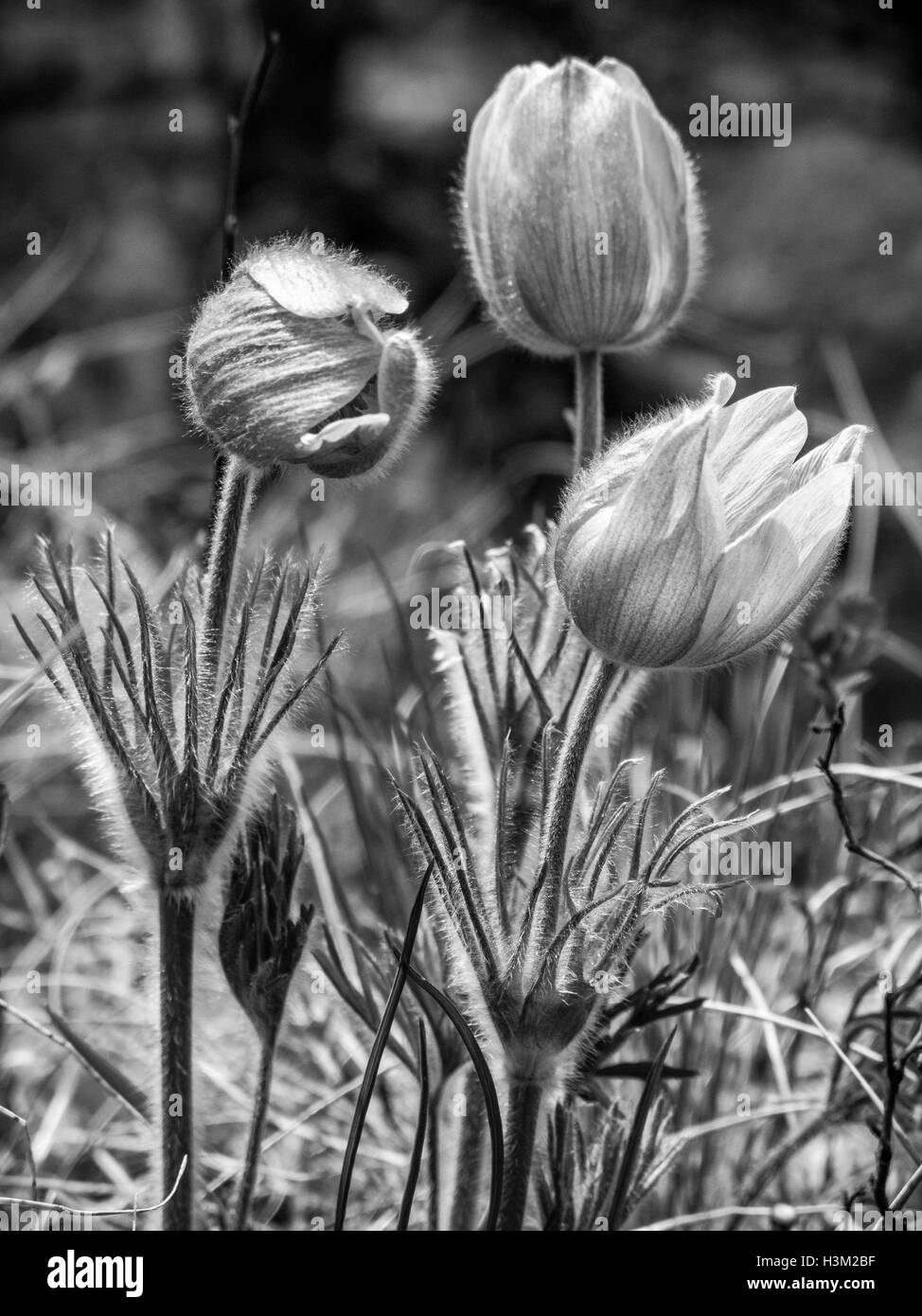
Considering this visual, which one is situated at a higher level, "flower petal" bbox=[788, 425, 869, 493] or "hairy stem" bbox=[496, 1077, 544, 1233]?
"flower petal" bbox=[788, 425, 869, 493]

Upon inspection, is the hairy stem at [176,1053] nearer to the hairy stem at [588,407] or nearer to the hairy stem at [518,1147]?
the hairy stem at [518,1147]

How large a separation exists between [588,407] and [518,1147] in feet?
1.61

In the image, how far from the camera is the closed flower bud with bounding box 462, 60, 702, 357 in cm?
87

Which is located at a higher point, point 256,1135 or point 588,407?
point 588,407

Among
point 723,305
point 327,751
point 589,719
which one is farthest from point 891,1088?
point 723,305

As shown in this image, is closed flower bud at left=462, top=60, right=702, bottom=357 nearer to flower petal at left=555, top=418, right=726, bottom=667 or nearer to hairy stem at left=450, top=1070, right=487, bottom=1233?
flower petal at left=555, top=418, right=726, bottom=667

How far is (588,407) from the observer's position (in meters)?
0.93

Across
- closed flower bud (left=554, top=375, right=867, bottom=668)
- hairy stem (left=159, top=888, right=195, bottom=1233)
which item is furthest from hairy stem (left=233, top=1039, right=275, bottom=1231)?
closed flower bud (left=554, top=375, right=867, bottom=668)

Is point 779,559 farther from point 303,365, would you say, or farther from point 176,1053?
point 176,1053

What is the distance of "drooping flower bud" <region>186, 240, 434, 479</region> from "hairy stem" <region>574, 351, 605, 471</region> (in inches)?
7.0

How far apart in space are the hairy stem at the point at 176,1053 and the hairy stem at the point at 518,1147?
0.20m

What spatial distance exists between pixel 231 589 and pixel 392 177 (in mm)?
2588

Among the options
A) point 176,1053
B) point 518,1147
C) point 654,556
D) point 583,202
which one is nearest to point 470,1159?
point 518,1147

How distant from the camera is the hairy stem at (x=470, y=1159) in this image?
87cm
